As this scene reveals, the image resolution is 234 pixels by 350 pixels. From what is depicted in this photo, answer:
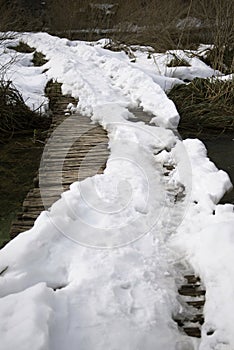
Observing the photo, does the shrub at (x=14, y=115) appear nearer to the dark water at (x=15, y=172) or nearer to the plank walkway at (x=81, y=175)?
the dark water at (x=15, y=172)

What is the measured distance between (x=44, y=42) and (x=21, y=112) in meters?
4.92

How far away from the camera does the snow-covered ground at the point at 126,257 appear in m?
1.63

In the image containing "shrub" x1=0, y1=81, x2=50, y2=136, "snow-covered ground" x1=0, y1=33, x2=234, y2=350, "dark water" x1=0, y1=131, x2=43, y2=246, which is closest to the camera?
"snow-covered ground" x1=0, y1=33, x2=234, y2=350

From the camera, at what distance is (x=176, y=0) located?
1220 centimetres

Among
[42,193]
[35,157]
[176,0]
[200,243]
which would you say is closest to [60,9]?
[176,0]

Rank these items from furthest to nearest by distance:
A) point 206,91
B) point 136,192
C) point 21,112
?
point 206,91, point 21,112, point 136,192

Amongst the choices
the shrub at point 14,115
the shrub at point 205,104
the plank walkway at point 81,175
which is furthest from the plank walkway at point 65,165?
the shrub at point 205,104

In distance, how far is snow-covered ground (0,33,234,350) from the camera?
163cm

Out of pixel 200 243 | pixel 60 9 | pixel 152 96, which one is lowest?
pixel 60 9

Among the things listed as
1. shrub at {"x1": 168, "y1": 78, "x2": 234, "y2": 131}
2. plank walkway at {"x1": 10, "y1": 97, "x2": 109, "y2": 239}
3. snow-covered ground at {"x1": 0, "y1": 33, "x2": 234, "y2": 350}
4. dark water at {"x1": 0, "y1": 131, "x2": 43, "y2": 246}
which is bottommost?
dark water at {"x1": 0, "y1": 131, "x2": 43, "y2": 246}

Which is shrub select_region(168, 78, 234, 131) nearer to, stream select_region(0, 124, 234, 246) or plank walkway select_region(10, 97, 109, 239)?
stream select_region(0, 124, 234, 246)

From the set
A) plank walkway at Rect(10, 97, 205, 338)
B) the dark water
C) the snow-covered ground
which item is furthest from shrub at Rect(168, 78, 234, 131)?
the snow-covered ground

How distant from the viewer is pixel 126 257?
6.89 ft

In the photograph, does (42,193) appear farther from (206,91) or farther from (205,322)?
(206,91)
